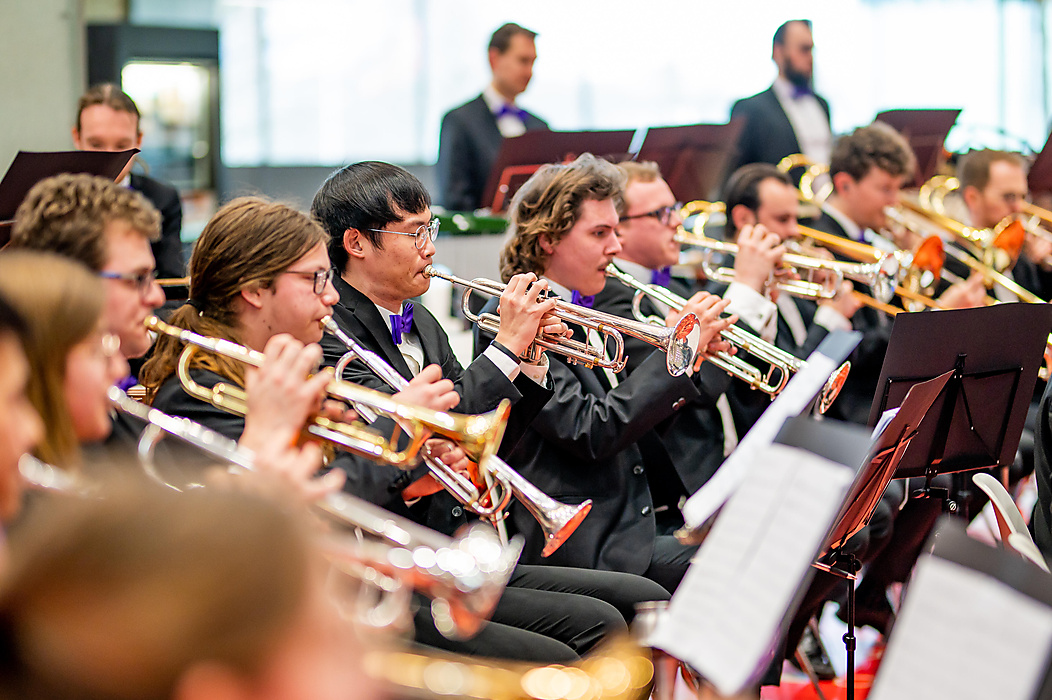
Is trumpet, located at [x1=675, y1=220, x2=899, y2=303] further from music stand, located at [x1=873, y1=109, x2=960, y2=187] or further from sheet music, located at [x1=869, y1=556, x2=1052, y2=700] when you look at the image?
sheet music, located at [x1=869, y1=556, x2=1052, y2=700]

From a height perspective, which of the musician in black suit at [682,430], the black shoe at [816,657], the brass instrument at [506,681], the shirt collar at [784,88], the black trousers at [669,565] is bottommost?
the black shoe at [816,657]

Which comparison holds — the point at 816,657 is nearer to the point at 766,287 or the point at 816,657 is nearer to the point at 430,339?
the point at 766,287

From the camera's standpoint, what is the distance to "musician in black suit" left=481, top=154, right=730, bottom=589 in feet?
9.64

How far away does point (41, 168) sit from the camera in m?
2.85

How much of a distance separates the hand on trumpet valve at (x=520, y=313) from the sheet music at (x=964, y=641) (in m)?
1.47

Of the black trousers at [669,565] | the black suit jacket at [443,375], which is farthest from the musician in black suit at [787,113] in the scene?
the black suit jacket at [443,375]

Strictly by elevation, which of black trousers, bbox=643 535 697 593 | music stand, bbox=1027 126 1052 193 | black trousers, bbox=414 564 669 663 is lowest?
black trousers, bbox=643 535 697 593

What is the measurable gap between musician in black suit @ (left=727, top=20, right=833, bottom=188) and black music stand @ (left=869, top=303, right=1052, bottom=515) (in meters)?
3.11

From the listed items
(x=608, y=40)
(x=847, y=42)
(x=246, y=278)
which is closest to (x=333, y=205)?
(x=246, y=278)

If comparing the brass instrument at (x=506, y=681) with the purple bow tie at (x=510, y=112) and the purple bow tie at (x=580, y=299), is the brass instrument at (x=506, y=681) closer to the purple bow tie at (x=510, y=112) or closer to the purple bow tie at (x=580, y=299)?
the purple bow tie at (x=580, y=299)

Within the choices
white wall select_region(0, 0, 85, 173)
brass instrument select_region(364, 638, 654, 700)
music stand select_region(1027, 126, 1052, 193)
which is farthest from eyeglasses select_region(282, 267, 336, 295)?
music stand select_region(1027, 126, 1052, 193)

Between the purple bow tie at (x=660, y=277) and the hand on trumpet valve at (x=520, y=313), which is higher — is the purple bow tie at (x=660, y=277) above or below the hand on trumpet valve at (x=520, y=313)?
below

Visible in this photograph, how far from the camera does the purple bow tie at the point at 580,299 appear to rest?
10.9 ft

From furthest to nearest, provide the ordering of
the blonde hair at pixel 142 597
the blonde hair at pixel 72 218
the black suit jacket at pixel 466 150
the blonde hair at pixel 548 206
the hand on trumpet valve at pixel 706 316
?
the black suit jacket at pixel 466 150, the blonde hair at pixel 548 206, the hand on trumpet valve at pixel 706 316, the blonde hair at pixel 72 218, the blonde hair at pixel 142 597
